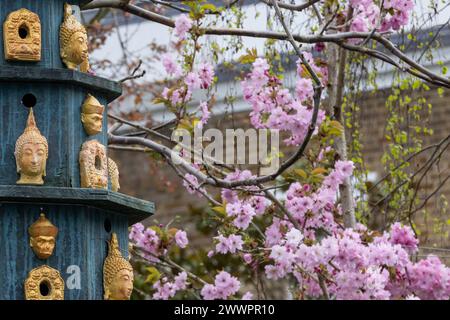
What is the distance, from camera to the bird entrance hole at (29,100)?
22.9ft

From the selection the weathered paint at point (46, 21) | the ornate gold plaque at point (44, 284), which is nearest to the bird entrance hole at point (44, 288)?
the ornate gold plaque at point (44, 284)

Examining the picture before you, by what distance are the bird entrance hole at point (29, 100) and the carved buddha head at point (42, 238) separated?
1.96 feet

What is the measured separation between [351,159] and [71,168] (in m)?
3.19

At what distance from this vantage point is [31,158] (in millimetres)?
6750

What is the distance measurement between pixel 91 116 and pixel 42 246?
2.41 feet

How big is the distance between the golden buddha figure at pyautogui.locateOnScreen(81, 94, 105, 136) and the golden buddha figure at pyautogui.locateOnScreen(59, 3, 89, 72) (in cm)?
19

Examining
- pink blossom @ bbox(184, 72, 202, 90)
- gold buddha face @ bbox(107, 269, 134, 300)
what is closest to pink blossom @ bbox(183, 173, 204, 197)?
pink blossom @ bbox(184, 72, 202, 90)

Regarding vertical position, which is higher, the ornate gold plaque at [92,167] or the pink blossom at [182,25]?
the pink blossom at [182,25]

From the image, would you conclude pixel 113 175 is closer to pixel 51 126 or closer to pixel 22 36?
pixel 51 126

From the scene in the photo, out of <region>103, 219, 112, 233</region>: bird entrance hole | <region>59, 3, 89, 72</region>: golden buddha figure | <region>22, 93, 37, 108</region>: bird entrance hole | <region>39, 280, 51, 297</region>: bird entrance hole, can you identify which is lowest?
<region>39, 280, 51, 297</region>: bird entrance hole

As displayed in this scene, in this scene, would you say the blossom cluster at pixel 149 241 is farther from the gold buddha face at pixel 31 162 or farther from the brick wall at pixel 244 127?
the gold buddha face at pixel 31 162

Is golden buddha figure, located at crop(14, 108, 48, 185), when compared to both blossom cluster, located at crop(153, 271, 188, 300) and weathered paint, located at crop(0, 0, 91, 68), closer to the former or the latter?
weathered paint, located at crop(0, 0, 91, 68)

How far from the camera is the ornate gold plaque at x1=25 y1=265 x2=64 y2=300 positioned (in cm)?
666
